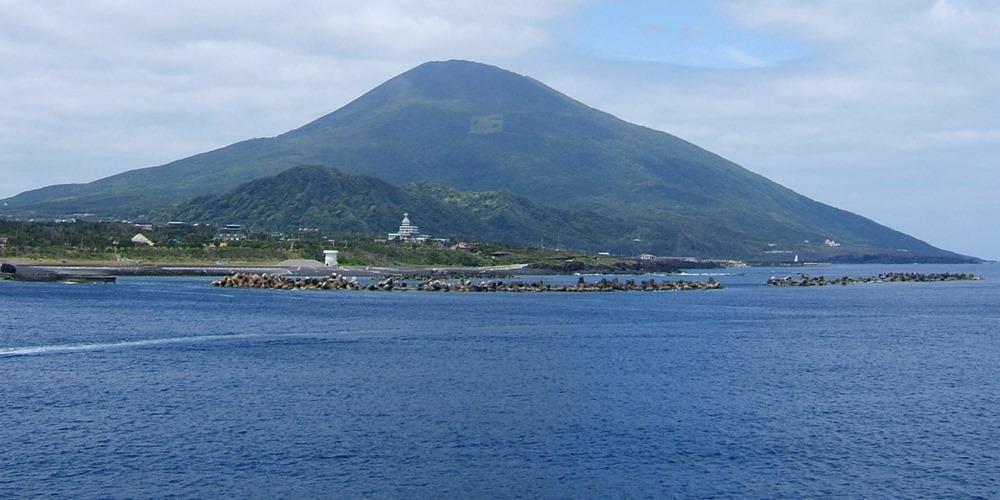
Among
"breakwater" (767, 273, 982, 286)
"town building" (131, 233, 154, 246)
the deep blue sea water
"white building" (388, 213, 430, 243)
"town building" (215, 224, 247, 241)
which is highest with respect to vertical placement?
"white building" (388, 213, 430, 243)

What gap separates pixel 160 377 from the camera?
37.2m

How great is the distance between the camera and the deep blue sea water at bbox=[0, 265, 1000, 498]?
2423 centimetres

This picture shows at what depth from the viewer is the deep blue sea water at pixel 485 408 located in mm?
24234

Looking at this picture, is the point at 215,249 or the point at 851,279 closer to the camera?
the point at 215,249

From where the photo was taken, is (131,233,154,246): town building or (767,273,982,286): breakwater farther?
(131,233,154,246): town building

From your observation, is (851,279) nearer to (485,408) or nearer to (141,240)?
(141,240)

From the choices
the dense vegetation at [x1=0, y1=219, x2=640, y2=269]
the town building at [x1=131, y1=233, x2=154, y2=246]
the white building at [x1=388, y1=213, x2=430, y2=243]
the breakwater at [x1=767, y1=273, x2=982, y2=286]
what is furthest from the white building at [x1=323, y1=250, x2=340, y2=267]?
the breakwater at [x1=767, y1=273, x2=982, y2=286]

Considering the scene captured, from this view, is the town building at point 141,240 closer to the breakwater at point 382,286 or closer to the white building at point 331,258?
the white building at point 331,258

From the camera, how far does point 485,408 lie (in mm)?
32719

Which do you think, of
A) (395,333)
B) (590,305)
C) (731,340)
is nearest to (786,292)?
(590,305)

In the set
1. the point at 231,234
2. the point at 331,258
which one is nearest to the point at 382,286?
the point at 331,258

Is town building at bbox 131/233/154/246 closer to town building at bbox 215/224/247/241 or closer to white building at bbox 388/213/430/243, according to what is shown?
town building at bbox 215/224/247/241

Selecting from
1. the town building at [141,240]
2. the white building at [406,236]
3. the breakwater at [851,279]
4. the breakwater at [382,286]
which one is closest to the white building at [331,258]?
the town building at [141,240]

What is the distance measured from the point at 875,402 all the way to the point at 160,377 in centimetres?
2519
